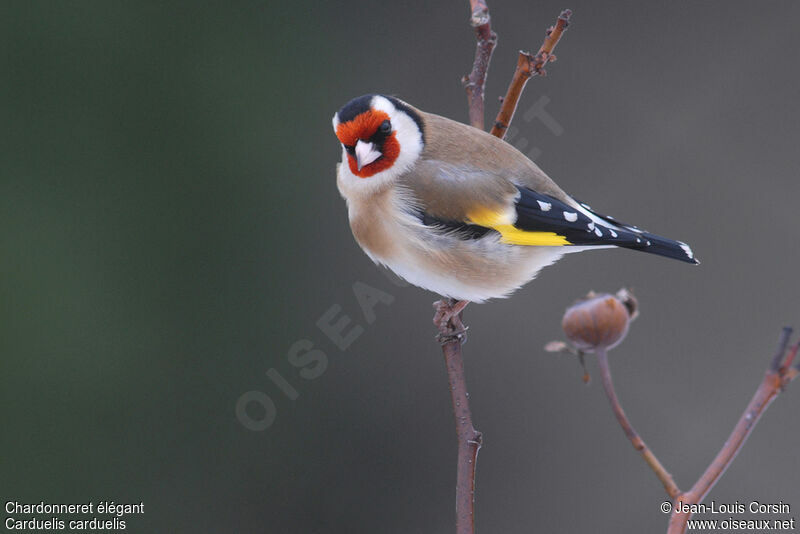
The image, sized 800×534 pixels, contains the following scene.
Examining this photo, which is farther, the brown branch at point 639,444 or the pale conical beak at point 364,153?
the pale conical beak at point 364,153

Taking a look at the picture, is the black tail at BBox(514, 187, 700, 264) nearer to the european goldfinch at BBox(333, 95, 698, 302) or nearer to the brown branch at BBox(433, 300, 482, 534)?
the european goldfinch at BBox(333, 95, 698, 302)

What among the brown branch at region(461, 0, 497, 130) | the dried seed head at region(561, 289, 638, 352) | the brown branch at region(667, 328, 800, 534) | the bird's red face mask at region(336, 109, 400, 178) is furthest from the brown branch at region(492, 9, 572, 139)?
the brown branch at region(667, 328, 800, 534)

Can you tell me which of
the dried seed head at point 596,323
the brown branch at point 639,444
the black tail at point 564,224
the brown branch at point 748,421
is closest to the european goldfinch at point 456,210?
the black tail at point 564,224

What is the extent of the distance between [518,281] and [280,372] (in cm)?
111

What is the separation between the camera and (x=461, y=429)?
3.41ft

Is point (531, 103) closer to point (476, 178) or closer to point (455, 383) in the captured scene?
point (476, 178)

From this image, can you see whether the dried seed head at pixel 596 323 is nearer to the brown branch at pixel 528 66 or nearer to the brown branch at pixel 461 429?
the brown branch at pixel 461 429

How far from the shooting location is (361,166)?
4.00 ft

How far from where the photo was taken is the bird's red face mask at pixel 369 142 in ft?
3.81

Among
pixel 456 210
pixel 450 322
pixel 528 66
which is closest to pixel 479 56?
pixel 528 66

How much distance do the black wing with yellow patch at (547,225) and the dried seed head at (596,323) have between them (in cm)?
25

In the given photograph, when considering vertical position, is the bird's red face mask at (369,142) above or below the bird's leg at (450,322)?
above

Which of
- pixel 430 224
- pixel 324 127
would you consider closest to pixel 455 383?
pixel 430 224

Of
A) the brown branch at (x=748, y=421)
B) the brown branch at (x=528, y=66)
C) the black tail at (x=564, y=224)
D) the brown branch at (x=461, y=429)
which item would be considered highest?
the brown branch at (x=528, y=66)
